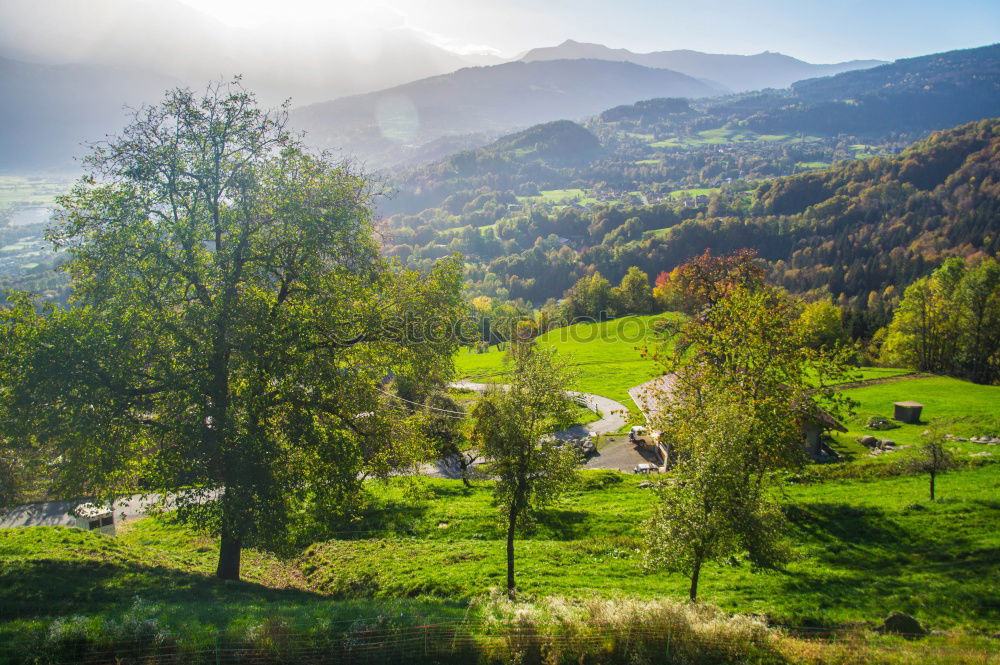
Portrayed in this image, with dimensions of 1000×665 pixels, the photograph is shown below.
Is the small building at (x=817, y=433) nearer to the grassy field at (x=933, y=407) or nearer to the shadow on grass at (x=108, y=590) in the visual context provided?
the grassy field at (x=933, y=407)

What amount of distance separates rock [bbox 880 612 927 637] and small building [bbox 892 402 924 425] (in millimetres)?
35617

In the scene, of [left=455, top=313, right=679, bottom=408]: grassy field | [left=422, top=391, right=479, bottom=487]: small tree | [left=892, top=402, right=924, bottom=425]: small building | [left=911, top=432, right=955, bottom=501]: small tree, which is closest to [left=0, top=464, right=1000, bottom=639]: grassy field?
[left=911, top=432, right=955, bottom=501]: small tree

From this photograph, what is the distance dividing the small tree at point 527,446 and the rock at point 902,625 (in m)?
9.02

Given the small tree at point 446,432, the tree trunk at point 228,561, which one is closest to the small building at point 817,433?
the small tree at point 446,432

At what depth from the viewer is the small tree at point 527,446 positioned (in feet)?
52.6

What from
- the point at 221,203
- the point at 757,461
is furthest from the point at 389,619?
the point at 757,461

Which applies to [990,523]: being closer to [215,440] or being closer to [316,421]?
[316,421]

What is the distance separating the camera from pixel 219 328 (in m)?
14.8

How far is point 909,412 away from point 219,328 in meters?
49.9

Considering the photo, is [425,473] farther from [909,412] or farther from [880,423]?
[909,412]

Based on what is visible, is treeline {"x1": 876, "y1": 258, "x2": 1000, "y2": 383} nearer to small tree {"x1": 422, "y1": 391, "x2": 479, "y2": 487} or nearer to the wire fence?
small tree {"x1": 422, "y1": 391, "x2": 479, "y2": 487}

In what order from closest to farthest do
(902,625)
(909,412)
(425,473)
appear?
(902,625) → (425,473) → (909,412)

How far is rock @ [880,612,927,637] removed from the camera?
43.6ft

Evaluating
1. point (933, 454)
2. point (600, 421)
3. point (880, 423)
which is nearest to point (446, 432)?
point (600, 421)
